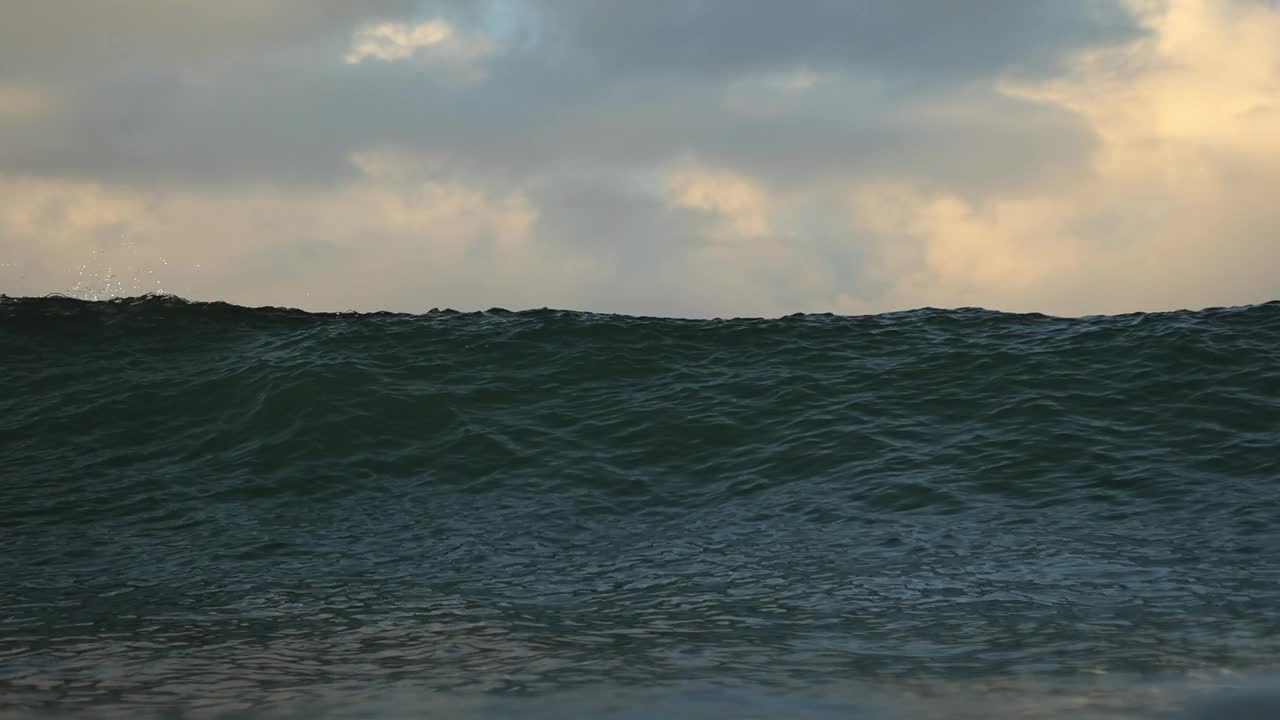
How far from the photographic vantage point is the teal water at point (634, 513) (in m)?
5.48

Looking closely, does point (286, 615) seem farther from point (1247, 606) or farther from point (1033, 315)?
point (1033, 315)

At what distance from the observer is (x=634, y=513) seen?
1034 centimetres

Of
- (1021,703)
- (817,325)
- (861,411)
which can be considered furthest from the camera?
(817,325)

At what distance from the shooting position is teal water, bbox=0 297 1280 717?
5.48 metres

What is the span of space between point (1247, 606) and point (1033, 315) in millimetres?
10677

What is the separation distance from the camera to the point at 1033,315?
16.8 metres

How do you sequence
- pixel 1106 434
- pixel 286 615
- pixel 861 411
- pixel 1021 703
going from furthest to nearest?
pixel 861 411
pixel 1106 434
pixel 286 615
pixel 1021 703

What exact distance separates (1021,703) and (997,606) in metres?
2.16

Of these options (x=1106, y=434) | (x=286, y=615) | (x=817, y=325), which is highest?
(x=817, y=325)

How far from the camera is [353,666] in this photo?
5.79 m

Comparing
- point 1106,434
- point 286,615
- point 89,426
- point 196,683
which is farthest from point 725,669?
point 89,426

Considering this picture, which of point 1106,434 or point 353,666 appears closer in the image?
point 353,666

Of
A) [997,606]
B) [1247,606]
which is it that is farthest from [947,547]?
[1247,606]

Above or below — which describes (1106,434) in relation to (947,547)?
above
